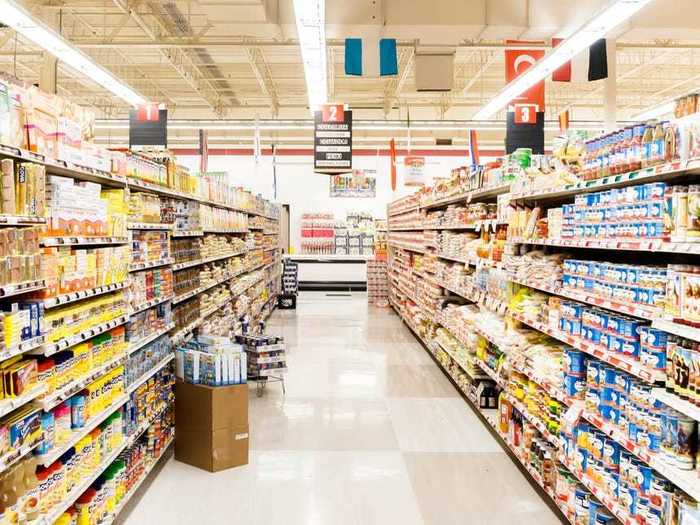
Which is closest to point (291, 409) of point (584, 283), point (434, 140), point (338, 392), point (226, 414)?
point (338, 392)

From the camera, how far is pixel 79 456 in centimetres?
339

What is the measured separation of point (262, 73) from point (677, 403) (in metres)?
14.5

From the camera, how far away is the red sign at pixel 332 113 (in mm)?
11656

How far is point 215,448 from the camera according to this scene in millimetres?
4730

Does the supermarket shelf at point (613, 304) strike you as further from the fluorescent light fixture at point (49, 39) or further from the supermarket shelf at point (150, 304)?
the fluorescent light fixture at point (49, 39)

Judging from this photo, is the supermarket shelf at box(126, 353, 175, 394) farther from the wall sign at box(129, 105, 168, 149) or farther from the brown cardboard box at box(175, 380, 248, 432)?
the wall sign at box(129, 105, 168, 149)

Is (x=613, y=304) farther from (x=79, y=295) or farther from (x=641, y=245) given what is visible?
(x=79, y=295)

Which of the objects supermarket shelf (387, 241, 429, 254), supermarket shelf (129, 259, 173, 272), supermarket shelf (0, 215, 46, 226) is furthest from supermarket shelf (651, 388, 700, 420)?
supermarket shelf (387, 241, 429, 254)

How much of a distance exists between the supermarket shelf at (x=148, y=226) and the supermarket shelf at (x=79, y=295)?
0.43m

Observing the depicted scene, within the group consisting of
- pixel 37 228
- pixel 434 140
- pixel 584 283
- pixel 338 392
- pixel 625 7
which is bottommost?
pixel 338 392

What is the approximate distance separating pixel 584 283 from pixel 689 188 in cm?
116

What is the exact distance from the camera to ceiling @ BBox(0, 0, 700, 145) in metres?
8.37

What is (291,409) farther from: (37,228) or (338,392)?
(37,228)

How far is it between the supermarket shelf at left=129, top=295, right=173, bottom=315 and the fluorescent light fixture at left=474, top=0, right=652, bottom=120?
4707mm
